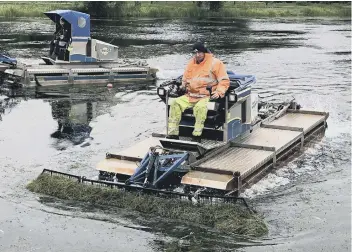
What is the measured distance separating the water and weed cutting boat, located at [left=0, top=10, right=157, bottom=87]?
858 mm

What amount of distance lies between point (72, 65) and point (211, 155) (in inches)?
513

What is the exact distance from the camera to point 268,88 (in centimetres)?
2528

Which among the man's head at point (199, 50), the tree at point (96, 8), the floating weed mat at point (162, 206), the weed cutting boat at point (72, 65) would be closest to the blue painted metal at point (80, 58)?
the weed cutting boat at point (72, 65)

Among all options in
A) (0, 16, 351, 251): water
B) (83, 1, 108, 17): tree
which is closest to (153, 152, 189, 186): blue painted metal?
(0, 16, 351, 251): water

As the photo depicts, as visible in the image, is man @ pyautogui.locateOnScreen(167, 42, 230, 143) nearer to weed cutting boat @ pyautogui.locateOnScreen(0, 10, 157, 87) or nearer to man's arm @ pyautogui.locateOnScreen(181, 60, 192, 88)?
man's arm @ pyautogui.locateOnScreen(181, 60, 192, 88)

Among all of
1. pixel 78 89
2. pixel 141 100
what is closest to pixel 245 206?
pixel 141 100

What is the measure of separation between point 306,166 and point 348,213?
2701 mm

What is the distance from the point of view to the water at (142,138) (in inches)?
416

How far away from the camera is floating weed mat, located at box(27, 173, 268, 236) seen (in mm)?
10820

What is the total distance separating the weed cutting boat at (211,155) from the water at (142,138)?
0.51 meters

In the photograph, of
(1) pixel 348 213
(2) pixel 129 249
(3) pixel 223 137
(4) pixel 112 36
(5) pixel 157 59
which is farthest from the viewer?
(4) pixel 112 36

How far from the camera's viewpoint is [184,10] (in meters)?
61.0

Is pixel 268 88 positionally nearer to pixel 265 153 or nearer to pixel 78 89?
pixel 78 89

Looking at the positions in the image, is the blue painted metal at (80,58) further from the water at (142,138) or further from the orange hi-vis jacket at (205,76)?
the orange hi-vis jacket at (205,76)
